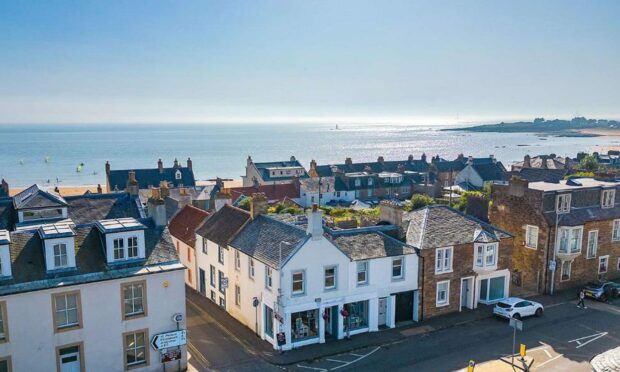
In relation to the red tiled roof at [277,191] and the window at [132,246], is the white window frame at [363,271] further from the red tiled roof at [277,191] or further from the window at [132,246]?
the red tiled roof at [277,191]

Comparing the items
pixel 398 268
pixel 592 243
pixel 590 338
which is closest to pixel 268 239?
pixel 398 268

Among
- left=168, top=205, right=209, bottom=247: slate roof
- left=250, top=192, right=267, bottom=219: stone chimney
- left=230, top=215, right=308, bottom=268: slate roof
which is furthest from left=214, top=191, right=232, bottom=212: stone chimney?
left=230, top=215, right=308, bottom=268: slate roof

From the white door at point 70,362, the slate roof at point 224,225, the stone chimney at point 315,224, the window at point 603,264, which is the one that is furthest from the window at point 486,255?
the white door at point 70,362

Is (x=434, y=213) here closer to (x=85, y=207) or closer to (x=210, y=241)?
(x=210, y=241)

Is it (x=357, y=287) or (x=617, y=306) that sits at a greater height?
(x=357, y=287)

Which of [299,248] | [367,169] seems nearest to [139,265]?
[299,248]

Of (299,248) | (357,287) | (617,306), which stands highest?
(299,248)
